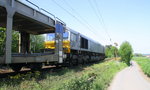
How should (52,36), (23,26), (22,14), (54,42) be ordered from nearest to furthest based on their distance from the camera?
(22,14)
(23,26)
(54,42)
(52,36)

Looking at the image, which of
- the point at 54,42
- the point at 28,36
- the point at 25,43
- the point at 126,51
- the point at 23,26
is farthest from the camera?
the point at 126,51

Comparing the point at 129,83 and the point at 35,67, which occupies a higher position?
the point at 35,67

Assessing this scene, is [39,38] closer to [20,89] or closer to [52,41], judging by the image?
[52,41]

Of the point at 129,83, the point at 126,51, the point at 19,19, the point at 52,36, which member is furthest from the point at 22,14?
the point at 126,51

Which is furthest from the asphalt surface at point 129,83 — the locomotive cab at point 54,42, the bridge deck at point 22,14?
the bridge deck at point 22,14

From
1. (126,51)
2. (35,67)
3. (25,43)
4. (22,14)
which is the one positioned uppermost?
(22,14)

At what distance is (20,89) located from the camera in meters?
6.26

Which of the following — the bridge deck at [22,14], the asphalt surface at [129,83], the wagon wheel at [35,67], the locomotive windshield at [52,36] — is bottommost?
the asphalt surface at [129,83]

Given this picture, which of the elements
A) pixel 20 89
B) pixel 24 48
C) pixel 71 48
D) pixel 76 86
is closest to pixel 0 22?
pixel 24 48

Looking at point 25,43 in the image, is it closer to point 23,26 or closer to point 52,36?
point 23,26

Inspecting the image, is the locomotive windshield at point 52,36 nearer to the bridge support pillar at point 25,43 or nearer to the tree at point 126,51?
the bridge support pillar at point 25,43

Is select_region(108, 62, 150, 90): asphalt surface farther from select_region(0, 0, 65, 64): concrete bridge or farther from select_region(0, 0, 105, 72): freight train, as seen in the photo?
select_region(0, 0, 65, 64): concrete bridge

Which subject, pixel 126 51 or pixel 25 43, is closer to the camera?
pixel 25 43

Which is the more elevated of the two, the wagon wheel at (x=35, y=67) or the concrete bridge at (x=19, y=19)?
the concrete bridge at (x=19, y=19)
